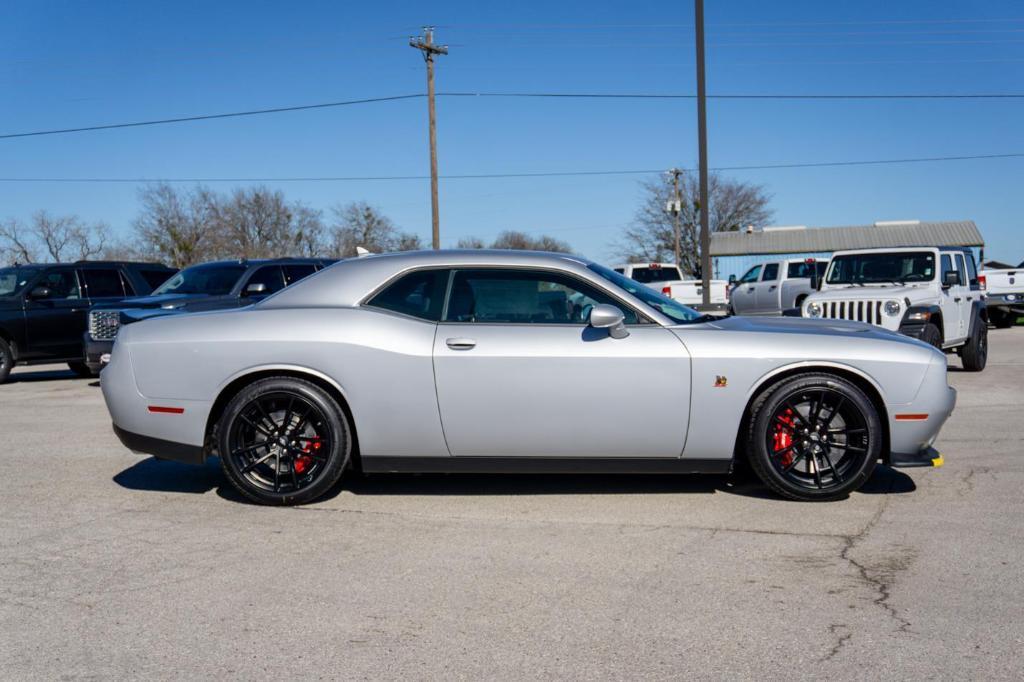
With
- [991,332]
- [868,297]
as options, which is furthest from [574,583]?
[991,332]

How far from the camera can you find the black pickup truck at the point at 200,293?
11.6m

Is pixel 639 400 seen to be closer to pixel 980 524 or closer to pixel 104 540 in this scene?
pixel 980 524

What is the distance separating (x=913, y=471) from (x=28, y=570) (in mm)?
5401

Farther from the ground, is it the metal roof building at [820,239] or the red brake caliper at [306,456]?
the metal roof building at [820,239]

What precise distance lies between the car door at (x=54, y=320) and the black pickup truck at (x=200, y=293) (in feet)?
6.05

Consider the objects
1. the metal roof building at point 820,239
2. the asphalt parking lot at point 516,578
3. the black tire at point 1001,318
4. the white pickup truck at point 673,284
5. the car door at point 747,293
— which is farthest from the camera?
the metal roof building at point 820,239

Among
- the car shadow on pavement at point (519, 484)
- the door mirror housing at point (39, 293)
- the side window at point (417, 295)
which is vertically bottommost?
the car shadow on pavement at point (519, 484)

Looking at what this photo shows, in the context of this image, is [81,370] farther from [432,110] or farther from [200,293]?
[432,110]

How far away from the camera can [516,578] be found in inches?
166

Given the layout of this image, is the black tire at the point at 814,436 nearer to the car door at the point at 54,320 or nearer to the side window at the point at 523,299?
the side window at the point at 523,299

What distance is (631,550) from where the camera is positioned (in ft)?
15.1

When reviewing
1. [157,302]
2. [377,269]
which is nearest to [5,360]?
[157,302]

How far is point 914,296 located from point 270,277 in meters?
8.92

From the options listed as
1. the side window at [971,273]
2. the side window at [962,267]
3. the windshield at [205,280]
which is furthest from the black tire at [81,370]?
the side window at [971,273]
